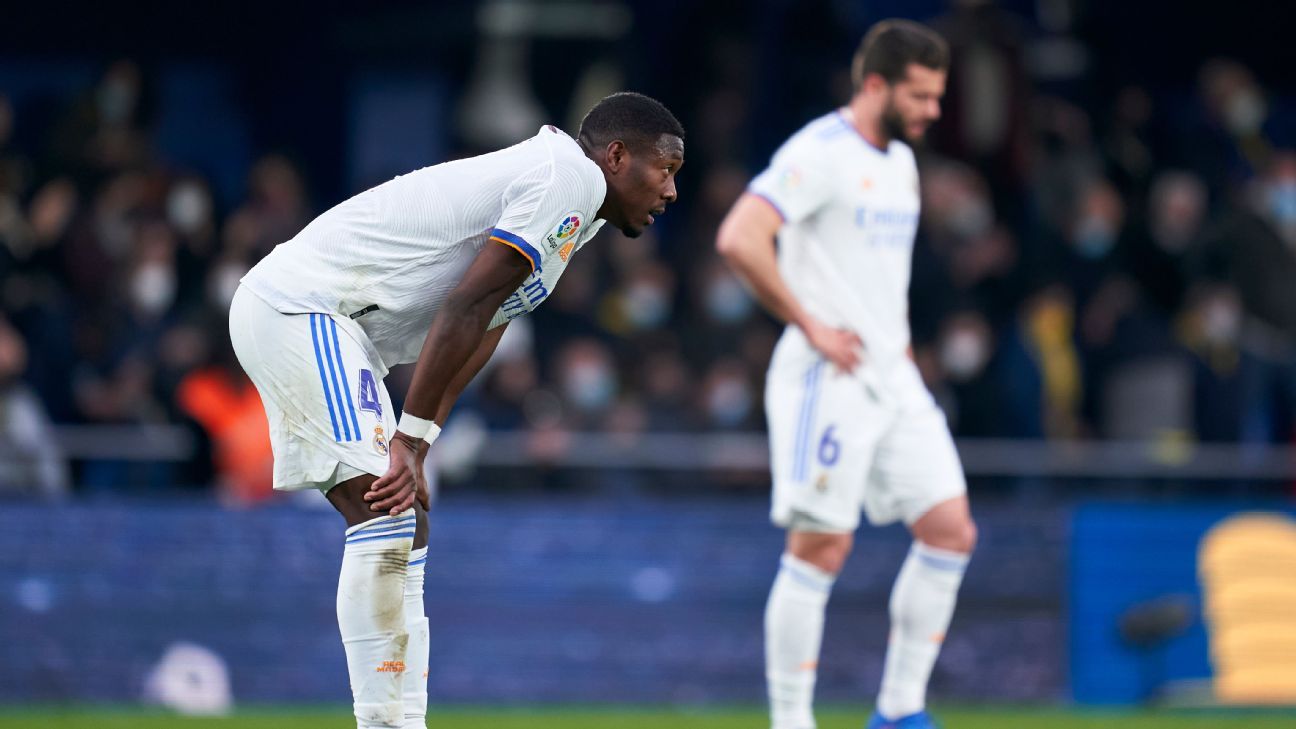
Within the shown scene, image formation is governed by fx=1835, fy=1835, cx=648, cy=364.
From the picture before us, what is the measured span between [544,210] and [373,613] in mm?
1292

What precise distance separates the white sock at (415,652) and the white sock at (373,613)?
8.0 inches

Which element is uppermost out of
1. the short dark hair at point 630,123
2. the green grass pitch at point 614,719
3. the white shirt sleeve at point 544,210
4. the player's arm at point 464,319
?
the short dark hair at point 630,123

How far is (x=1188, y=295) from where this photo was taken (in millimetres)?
13445

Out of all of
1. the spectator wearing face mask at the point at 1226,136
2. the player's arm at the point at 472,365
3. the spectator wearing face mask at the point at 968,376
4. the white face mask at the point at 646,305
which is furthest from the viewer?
the spectator wearing face mask at the point at 1226,136

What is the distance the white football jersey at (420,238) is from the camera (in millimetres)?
5480

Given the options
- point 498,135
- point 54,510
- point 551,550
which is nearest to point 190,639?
point 54,510

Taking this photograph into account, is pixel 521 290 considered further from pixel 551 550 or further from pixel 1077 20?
pixel 1077 20

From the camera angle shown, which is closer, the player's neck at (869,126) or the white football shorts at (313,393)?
the white football shorts at (313,393)

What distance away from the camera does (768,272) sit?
7.13m

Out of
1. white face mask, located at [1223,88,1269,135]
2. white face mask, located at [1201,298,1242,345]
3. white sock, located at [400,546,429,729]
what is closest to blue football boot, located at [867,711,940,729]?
white sock, located at [400,546,429,729]

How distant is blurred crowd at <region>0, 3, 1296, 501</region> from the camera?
11.2m

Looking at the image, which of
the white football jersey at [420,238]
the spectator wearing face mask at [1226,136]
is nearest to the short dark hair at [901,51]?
the white football jersey at [420,238]

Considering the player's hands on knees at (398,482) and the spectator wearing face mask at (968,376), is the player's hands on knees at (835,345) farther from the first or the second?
the spectator wearing face mask at (968,376)

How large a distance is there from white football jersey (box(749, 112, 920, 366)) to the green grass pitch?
2.42 metres
